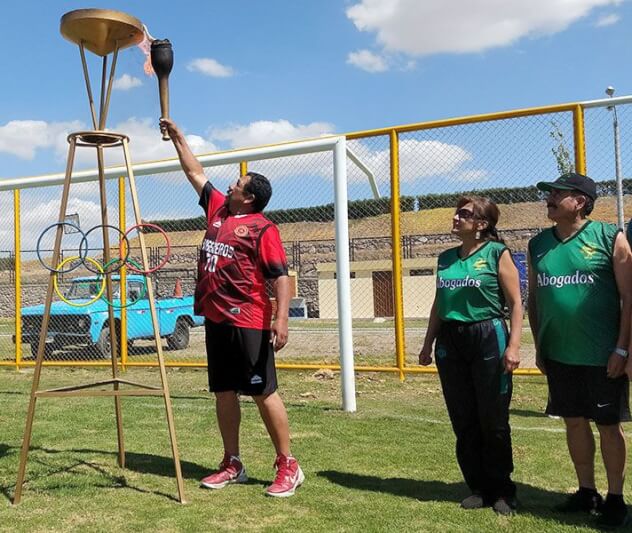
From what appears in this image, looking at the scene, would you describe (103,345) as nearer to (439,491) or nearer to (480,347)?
(439,491)

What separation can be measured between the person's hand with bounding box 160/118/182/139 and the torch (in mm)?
34

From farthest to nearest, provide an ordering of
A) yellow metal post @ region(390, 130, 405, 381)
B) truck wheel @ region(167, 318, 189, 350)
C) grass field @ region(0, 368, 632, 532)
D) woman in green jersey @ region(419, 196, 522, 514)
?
1. truck wheel @ region(167, 318, 189, 350)
2. yellow metal post @ region(390, 130, 405, 381)
3. woman in green jersey @ region(419, 196, 522, 514)
4. grass field @ region(0, 368, 632, 532)

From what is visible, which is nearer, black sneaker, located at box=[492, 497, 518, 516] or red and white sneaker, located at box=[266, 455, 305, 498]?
black sneaker, located at box=[492, 497, 518, 516]

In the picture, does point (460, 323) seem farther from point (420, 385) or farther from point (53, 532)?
point (420, 385)

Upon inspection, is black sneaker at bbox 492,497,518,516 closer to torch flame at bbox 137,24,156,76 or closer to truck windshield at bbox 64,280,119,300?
torch flame at bbox 137,24,156,76

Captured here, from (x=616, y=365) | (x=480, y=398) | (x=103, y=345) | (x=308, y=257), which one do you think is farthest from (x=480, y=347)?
(x=308, y=257)

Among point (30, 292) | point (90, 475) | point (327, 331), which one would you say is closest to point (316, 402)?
point (90, 475)

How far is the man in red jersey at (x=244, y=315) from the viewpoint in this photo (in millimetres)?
4117

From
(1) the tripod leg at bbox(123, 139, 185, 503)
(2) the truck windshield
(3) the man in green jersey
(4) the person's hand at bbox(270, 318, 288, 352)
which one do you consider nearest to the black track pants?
(3) the man in green jersey

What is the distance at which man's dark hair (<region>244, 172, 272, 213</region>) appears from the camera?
13.9 feet

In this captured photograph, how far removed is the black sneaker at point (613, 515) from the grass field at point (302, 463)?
0.37 ft

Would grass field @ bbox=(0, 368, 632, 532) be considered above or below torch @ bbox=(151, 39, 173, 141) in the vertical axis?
below

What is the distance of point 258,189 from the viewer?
425cm

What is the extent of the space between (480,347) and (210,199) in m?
2.04
